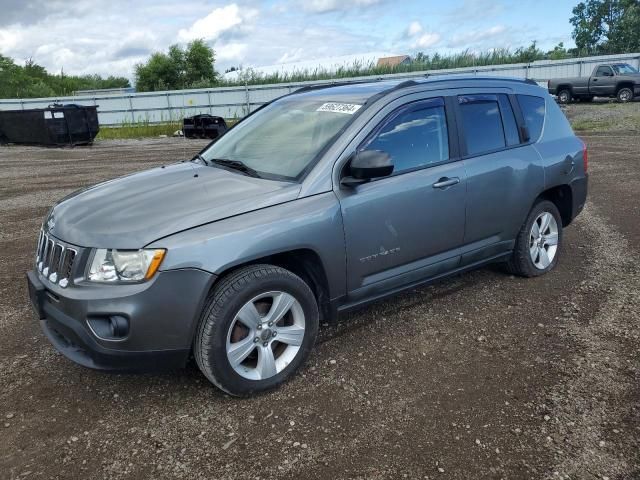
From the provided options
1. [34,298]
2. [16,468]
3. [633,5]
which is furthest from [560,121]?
[633,5]

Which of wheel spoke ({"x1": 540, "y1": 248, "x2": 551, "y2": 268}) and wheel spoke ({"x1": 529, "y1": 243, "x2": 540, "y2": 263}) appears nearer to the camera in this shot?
wheel spoke ({"x1": 529, "y1": 243, "x2": 540, "y2": 263})

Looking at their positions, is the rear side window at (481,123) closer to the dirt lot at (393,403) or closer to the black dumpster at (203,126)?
the dirt lot at (393,403)

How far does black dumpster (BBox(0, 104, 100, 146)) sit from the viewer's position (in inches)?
826

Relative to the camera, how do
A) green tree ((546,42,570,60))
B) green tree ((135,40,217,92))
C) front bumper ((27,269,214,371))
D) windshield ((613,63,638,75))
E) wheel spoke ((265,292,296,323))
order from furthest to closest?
green tree ((135,40,217,92))
green tree ((546,42,570,60))
windshield ((613,63,638,75))
wheel spoke ((265,292,296,323))
front bumper ((27,269,214,371))

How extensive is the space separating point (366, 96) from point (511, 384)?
2.16m

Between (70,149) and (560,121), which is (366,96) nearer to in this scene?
(560,121)

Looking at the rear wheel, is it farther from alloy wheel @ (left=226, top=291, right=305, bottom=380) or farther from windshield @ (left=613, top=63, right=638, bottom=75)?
alloy wheel @ (left=226, top=291, right=305, bottom=380)

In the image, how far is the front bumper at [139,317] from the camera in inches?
111

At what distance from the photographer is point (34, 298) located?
328cm

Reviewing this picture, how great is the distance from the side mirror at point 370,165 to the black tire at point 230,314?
76cm

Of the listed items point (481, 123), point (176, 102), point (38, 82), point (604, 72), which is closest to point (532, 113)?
point (481, 123)

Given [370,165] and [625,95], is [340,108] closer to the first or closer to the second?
[370,165]

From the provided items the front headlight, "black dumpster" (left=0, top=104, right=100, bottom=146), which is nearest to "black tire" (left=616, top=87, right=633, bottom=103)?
"black dumpster" (left=0, top=104, right=100, bottom=146)

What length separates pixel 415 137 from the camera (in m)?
4.00
